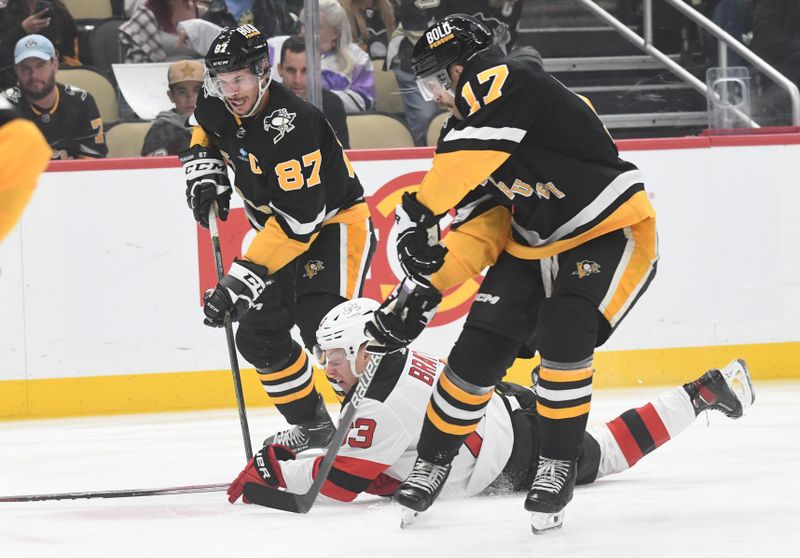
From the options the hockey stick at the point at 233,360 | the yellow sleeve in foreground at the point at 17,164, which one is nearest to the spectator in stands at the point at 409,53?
the hockey stick at the point at 233,360

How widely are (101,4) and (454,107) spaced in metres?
2.92

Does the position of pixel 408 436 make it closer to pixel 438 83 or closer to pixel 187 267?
pixel 438 83

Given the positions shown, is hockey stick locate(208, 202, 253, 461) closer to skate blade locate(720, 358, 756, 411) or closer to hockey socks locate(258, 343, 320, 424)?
hockey socks locate(258, 343, 320, 424)

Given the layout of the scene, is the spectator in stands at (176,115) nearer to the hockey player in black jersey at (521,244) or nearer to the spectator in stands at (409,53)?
the spectator in stands at (409,53)

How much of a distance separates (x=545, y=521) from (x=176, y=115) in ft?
9.08

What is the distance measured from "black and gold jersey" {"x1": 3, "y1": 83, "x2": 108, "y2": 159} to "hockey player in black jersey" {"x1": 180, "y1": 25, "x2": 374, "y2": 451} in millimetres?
1301

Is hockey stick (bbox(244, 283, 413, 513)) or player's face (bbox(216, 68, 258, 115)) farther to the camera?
player's face (bbox(216, 68, 258, 115))

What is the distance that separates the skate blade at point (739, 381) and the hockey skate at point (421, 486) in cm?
88

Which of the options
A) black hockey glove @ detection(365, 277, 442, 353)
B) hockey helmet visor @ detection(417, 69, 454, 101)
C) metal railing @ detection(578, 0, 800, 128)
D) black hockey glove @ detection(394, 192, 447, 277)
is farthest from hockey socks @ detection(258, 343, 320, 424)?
metal railing @ detection(578, 0, 800, 128)

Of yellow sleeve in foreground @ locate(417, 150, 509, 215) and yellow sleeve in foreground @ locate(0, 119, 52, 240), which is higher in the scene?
yellow sleeve in foreground @ locate(0, 119, 52, 240)

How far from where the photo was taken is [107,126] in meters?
4.76

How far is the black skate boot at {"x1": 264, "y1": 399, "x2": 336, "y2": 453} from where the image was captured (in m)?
3.55

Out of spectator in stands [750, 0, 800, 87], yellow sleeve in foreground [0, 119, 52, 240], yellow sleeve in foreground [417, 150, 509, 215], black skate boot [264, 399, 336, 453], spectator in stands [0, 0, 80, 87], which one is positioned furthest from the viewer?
spectator in stands [750, 0, 800, 87]

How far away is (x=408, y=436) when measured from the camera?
2850mm
